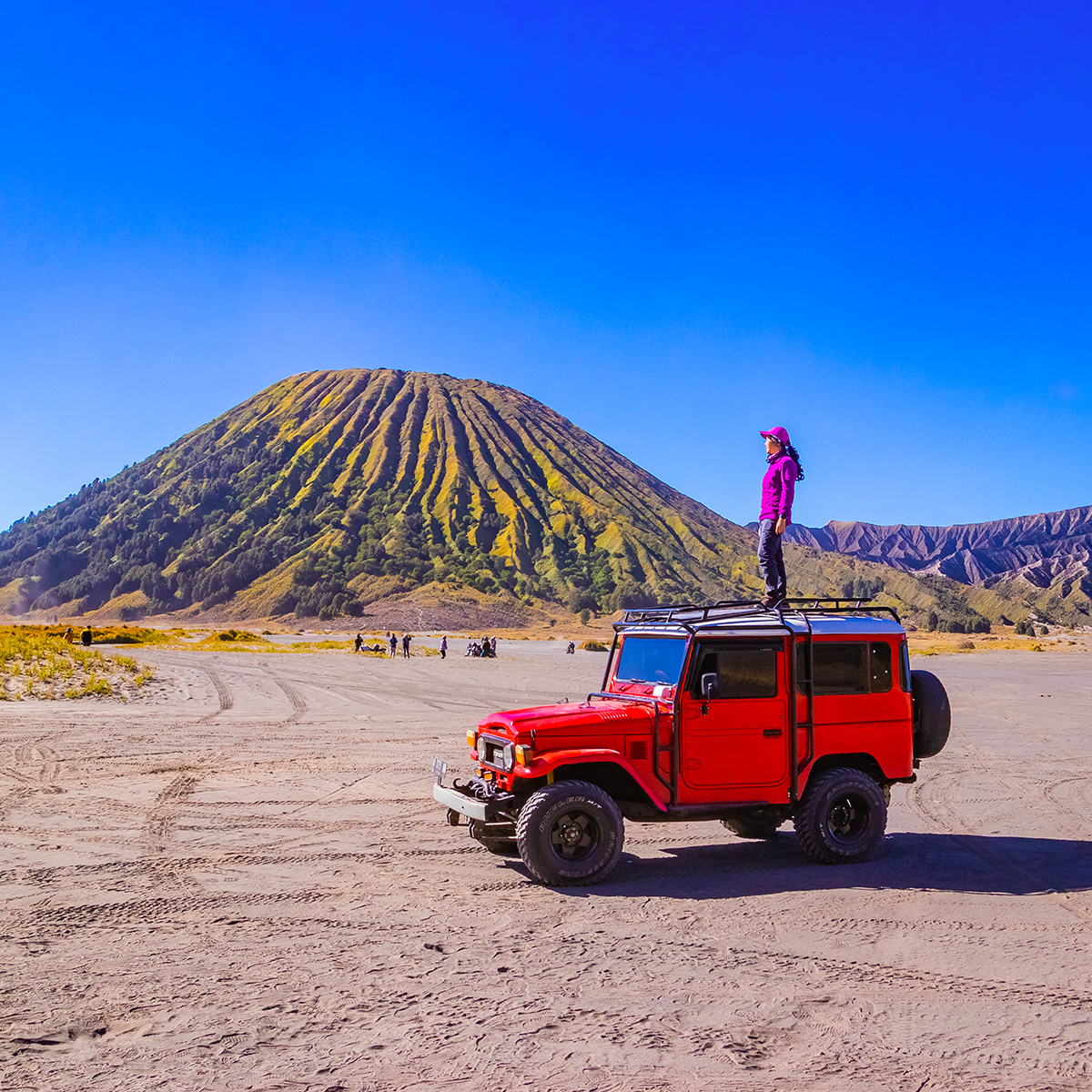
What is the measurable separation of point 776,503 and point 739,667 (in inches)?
82.1

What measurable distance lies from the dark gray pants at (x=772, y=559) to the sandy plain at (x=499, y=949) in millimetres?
2862

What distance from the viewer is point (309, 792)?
11.7 metres

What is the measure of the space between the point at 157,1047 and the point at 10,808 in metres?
7.24

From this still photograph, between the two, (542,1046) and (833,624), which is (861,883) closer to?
(833,624)

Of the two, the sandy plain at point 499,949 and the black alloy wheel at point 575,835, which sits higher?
the black alloy wheel at point 575,835

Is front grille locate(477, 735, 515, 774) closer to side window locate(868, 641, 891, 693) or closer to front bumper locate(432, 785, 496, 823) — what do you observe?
front bumper locate(432, 785, 496, 823)

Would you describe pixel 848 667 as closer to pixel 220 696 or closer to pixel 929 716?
pixel 929 716

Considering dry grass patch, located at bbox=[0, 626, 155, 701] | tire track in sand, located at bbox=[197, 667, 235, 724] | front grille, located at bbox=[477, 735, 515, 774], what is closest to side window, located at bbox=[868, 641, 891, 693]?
front grille, located at bbox=[477, 735, 515, 774]

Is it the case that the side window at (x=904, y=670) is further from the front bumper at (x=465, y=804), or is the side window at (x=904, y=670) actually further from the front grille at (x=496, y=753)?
the front bumper at (x=465, y=804)

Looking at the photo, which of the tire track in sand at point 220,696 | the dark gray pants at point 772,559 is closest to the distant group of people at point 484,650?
the tire track in sand at point 220,696

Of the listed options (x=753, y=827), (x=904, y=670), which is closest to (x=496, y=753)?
(x=753, y=827)

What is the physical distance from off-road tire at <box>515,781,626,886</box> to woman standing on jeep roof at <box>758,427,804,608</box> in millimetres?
2995

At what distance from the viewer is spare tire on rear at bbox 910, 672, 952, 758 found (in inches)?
357

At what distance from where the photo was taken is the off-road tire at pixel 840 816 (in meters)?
8.23
